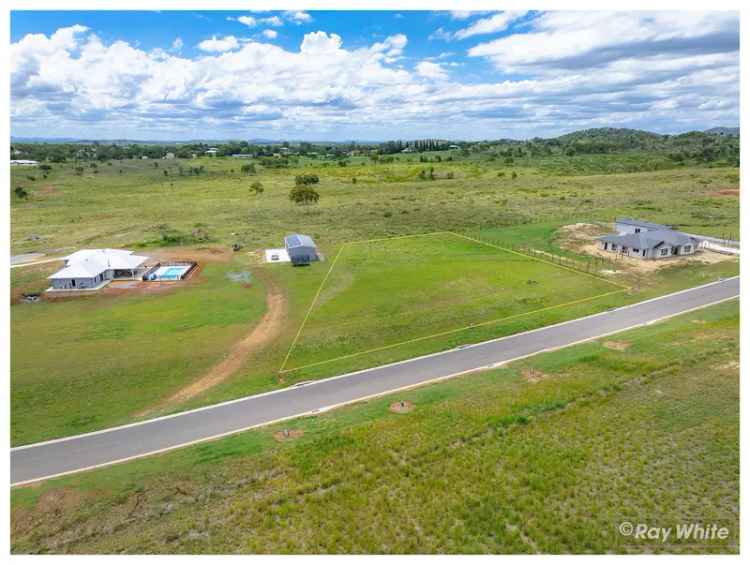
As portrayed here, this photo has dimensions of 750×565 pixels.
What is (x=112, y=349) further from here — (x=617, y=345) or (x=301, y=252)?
(x=617, y=345)

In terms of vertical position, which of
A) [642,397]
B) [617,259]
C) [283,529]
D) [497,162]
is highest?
[497,162]

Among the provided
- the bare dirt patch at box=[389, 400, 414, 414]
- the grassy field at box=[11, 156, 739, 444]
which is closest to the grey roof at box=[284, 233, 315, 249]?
the grassy field at box=[11, 156, 739, 444]

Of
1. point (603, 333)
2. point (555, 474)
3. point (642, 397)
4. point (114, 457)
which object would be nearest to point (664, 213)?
point (603, 333)

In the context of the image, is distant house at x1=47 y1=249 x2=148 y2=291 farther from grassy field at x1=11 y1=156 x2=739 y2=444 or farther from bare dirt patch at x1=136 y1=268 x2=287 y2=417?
bare dirt patch at x1=136 y1=268 x2=287 y2=417

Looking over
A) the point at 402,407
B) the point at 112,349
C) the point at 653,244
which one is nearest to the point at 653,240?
the point at 653,244

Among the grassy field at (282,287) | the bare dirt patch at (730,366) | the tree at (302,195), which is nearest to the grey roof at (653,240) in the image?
the grassy field at (282,287)

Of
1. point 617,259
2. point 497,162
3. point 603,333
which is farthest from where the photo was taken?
point 497,162

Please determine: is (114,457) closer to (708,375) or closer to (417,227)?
(708,375)
